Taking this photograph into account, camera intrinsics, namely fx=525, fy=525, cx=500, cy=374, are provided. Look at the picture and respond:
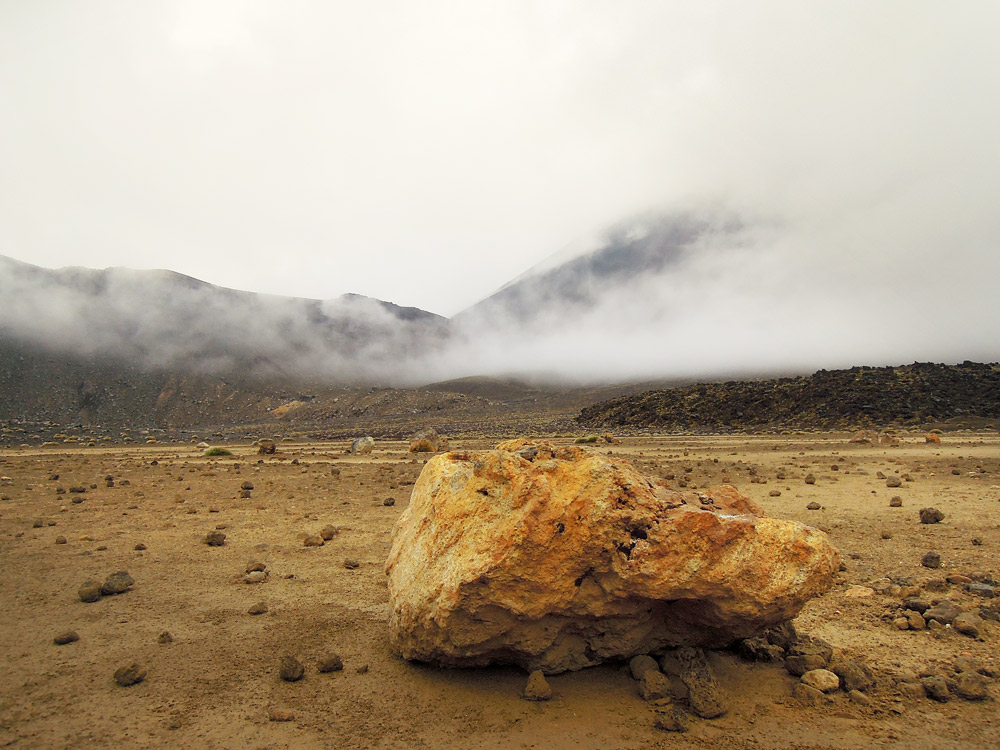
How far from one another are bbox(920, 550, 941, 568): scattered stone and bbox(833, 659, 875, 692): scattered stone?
12.5 ft

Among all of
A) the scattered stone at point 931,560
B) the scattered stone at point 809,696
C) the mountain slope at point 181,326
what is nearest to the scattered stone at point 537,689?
the scattered stone at point 809,696

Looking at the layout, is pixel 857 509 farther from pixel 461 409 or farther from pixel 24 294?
pixel 24 294

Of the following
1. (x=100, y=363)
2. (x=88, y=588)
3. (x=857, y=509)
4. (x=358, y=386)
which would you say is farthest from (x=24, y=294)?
(x=857, y=509)

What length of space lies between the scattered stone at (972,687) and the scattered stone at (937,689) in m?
0.09

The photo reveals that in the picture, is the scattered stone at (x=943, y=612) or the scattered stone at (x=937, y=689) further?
the scattered stone at (x=943, y=612)

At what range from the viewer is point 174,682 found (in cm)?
496

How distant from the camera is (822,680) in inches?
182

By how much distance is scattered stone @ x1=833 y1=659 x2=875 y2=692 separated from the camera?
4.57 meters

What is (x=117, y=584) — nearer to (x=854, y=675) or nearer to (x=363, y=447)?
(x=854, y=675)

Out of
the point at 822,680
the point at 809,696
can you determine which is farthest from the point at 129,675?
the point at 822,680

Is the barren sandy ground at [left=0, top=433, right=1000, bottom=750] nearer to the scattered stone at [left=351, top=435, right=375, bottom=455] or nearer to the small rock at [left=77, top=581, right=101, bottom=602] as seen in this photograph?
the small rock at [left=77, top=581, right=101, bottom=602]

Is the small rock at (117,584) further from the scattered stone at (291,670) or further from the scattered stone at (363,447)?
the scattered stone at (363,447)

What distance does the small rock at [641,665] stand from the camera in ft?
16.0

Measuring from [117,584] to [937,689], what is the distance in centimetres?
938
